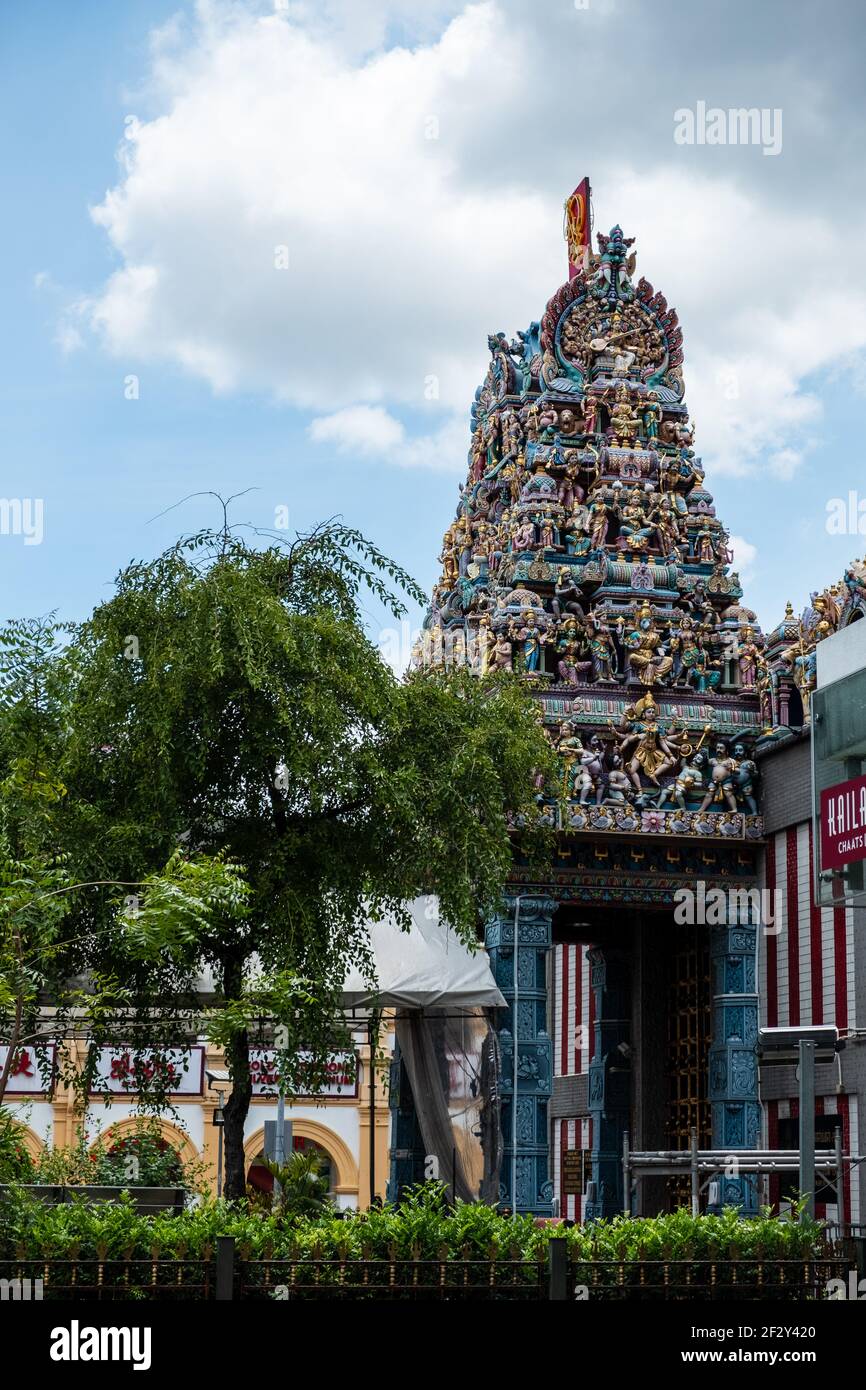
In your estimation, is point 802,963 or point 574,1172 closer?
point 802,963

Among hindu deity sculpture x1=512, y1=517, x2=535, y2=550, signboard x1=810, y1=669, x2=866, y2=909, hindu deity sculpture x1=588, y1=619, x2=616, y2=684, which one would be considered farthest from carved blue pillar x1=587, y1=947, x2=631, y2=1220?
signboard x1=810, y1=669, x2=866, y2=909

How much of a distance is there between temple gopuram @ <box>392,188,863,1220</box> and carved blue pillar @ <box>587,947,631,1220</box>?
0.04 m

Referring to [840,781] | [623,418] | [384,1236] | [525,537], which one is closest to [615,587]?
[525,537]

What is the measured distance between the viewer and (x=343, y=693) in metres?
22.5

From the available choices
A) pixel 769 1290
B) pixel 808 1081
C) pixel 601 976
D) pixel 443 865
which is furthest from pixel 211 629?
pixel 601 976

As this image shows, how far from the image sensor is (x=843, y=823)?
21.3 meters

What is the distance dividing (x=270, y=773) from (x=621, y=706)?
1042 centimetres

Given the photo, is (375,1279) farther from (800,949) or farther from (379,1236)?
(800,949)

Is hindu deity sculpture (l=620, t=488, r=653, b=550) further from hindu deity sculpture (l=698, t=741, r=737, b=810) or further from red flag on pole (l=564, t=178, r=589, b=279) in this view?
red flag on pole (l=564, t=178, r=589, b=279)

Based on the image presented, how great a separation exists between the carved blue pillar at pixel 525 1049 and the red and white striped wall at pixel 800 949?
14.0 feet

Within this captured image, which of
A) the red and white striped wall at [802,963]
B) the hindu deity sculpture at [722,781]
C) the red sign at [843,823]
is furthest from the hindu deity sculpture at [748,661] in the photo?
the red sign at [843,823]

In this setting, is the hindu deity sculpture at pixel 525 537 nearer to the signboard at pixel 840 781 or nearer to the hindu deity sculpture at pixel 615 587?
the hindu deity sculpture at pixel 615 587

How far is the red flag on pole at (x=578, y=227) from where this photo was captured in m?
37.0

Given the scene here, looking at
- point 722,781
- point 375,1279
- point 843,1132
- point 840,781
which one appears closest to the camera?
point 375,1279
